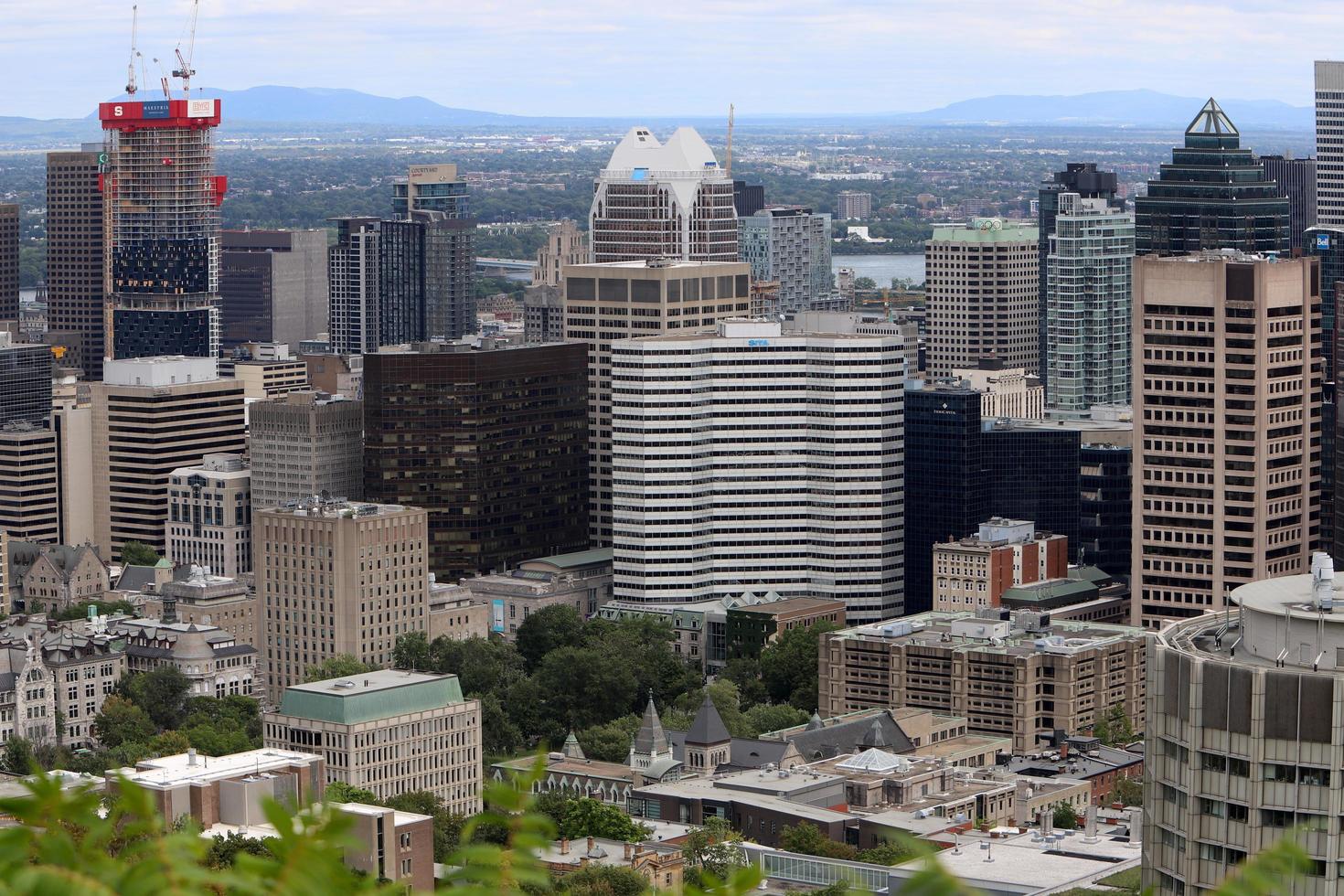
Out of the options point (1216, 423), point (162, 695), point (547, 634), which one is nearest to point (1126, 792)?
point (1216, 423)

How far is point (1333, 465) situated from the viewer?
181250 mm

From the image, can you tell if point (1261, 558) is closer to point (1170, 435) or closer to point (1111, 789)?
point (1170, 435)

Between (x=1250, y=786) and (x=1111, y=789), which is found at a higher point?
(x=1250, y=786)

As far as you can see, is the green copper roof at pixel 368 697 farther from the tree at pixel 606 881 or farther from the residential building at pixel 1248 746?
the residential building at pixel 1248 746

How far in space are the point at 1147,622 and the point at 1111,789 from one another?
103ft

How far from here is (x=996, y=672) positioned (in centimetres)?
16100

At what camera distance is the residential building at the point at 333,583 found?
176000 mm

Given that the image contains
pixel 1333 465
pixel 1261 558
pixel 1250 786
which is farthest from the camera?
pixel 1333 465

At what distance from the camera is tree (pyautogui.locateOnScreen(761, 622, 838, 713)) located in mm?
171125

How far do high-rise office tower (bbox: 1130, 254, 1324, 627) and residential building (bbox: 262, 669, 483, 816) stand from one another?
4655 centimetres

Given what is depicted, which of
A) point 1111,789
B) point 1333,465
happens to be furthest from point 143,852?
point 1333,465

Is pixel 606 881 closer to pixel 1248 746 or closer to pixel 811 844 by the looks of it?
pixel 811 844

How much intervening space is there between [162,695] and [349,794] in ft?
129

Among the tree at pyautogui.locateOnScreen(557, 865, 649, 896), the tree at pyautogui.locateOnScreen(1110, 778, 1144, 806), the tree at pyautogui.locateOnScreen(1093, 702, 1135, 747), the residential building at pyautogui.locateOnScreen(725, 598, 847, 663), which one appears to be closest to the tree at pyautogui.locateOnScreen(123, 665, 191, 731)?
the residential building at pyautogui.locateOnScreen(725, 598, 847, 663)
